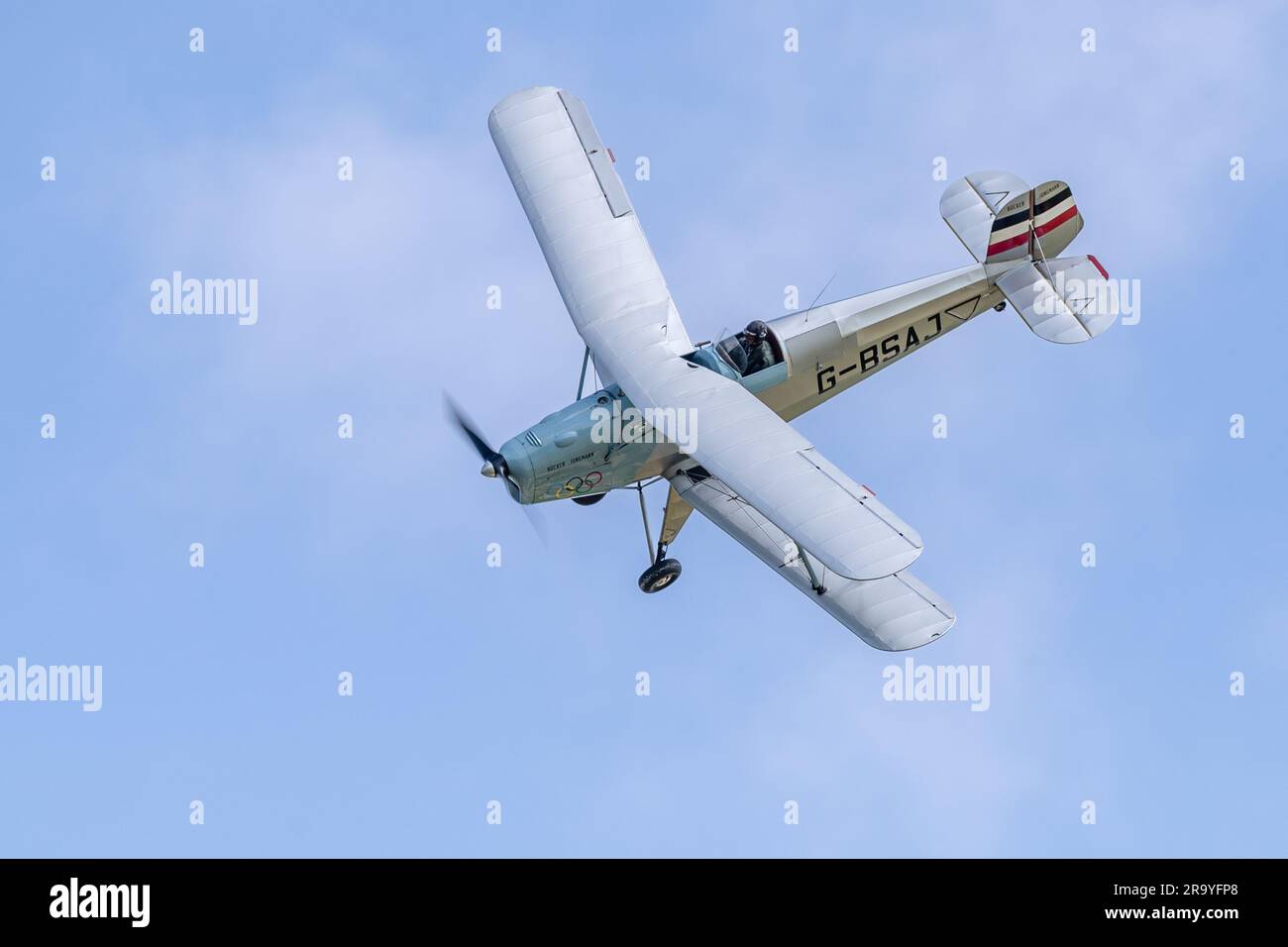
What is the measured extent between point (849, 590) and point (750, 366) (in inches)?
118

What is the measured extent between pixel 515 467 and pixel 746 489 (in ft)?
10.0

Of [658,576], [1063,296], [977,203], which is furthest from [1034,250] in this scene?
[658,576]

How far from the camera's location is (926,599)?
24234 millimetres

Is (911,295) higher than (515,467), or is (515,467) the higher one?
(911,295)

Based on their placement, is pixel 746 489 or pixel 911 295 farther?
pixel 911 295

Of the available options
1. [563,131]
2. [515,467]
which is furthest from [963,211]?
[515,467]

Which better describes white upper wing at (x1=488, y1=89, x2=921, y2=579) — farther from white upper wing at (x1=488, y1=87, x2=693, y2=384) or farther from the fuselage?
the fuselage

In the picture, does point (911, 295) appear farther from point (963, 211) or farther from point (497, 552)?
point (497, 552)

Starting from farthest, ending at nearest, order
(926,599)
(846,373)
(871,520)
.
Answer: (846,373) < (926,599) < (871,520)

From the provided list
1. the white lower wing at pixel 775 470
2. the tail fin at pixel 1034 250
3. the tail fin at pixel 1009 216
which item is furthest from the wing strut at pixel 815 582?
the tail fin at pixel 1009 216

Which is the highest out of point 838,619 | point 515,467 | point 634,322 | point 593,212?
point 593,212

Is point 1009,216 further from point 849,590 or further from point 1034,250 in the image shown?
point 849,590

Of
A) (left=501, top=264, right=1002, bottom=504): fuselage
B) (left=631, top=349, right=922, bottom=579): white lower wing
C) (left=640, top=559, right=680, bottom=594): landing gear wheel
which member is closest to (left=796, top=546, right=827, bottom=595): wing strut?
(left=631, top=349, right=922, bottom=579): white lower wing

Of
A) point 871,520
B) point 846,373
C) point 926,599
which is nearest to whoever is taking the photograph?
point 871,520
